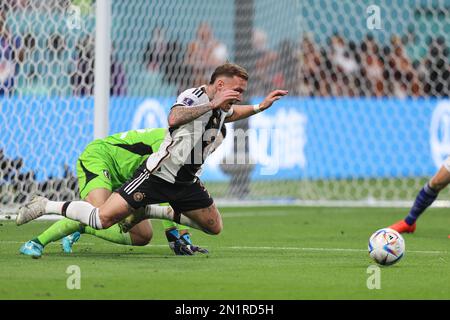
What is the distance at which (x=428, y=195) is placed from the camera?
10352mm

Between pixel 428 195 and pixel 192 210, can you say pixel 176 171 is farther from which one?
pixel 428 195

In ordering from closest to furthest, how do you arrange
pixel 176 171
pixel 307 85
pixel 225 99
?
pixel 225 99
pixel 176 171
pixel 307 85

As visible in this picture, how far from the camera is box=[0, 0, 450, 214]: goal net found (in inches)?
590

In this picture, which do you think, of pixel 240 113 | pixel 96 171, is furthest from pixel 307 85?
pixel 96 171

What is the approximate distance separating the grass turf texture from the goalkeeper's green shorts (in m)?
0.53

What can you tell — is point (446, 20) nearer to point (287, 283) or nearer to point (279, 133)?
point (279, 133)

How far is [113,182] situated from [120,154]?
243mm

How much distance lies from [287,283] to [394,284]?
650mm

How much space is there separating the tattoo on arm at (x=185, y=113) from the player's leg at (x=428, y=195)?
3.55 metres

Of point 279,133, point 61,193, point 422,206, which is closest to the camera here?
point 422,206
